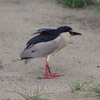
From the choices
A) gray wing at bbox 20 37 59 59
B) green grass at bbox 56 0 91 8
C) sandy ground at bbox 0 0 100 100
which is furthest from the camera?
green grass at bbox 56 0 91 8

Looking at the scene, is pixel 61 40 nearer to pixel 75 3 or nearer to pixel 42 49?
pixel 42 49

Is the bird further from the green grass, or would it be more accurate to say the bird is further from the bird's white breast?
the green grass

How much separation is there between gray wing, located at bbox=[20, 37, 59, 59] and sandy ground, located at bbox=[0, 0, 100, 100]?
1.21 ft

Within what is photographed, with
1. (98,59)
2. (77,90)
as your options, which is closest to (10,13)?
(98,59)

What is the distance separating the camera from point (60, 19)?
9000 millimetres

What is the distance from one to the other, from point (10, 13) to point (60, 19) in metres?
1.43

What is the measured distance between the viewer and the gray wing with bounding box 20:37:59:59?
225 inches

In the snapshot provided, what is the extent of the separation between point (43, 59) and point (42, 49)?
0.94m

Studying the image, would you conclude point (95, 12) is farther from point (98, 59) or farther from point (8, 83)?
point (8, 83)

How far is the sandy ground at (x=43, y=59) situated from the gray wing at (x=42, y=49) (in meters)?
0.37

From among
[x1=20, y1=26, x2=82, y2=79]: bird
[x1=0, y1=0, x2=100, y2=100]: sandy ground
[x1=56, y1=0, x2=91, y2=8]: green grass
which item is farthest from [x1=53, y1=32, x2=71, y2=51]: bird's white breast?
[x1=56, y1=0, x2=91, y2=8]: green grass

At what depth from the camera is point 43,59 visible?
6648mm

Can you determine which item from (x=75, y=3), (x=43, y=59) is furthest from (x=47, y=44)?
(x=75, y=3)

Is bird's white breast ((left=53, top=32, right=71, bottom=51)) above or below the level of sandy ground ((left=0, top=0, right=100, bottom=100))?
above
